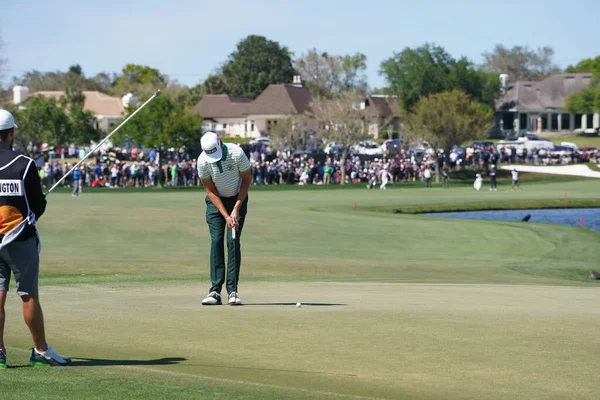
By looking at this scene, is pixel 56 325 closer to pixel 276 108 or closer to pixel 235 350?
pixel 235 350

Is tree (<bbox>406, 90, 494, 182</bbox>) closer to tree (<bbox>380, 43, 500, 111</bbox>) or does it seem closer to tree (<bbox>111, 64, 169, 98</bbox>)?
tree (<bbox>380, 43, 500, 111</bbox>)

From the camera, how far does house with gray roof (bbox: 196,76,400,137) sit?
442 feet

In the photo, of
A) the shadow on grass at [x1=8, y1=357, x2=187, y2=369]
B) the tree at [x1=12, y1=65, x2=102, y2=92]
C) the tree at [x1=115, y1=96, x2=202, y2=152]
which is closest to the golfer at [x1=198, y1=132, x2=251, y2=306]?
the shadow on grass at [x1=8, y1=357, x2=187, y2=369]

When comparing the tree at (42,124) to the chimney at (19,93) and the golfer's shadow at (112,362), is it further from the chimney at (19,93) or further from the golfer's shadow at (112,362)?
the golfer's shadow at (112,362)

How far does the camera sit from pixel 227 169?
12.6 m

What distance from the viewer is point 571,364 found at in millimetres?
8617

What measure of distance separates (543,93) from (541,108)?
3547mm

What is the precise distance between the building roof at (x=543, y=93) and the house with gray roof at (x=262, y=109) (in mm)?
16151

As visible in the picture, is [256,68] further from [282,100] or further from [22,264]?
[22,264]

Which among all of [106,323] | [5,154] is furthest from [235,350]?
[5,154]

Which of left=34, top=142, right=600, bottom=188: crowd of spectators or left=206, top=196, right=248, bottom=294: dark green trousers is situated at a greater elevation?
left=206, top=196, right=248, bottom=294: dark green trousers

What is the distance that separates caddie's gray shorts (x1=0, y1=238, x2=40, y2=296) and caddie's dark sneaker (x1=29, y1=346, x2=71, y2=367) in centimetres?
52

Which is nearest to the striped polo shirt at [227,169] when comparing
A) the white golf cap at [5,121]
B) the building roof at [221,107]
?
the white golf cap at [5,121]

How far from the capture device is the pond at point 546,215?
4938cm
